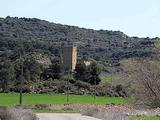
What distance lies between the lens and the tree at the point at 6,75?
9931 cm

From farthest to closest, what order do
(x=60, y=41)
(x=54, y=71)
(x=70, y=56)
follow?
(x=60, y=41), (x=70, y=56), (x=54, y=71)

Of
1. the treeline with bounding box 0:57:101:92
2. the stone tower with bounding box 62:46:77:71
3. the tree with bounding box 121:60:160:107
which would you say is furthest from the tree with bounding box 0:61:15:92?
the tree with bounding box 121:60:160:107

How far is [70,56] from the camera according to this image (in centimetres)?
13125

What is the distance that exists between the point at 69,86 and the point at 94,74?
11799 mm

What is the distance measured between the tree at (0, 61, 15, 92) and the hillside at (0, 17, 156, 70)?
34394mm

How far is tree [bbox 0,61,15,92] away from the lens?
3910 inches

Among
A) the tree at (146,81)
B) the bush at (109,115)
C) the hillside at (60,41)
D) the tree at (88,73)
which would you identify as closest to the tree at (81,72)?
the tree at (88,73)

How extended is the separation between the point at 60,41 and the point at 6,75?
250ft

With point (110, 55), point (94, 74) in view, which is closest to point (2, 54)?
point (94, 74)

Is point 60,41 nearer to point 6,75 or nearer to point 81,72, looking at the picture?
point 81,72

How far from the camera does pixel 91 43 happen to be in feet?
600

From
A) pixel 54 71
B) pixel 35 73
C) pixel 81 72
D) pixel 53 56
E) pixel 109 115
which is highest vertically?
pixel 53 56

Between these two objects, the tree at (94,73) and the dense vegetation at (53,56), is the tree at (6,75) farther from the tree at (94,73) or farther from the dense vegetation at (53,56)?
the tree at (94,73)

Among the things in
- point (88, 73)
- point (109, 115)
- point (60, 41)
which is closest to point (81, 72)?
point (88, 73)
